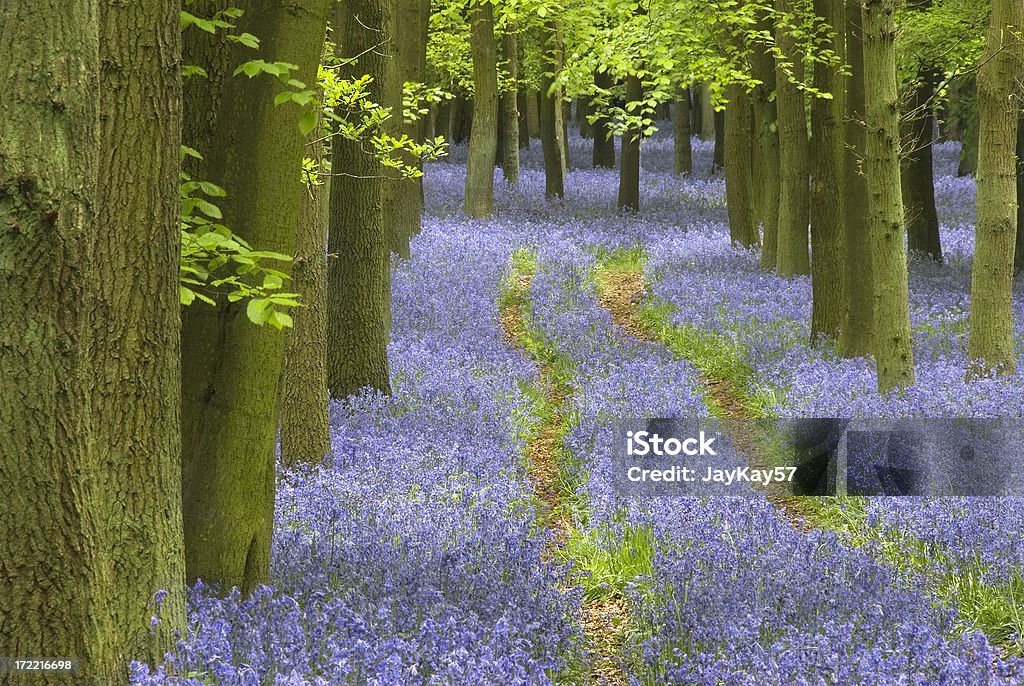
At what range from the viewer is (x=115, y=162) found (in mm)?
3791

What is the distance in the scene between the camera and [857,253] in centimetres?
1295

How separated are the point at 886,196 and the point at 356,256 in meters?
5.22

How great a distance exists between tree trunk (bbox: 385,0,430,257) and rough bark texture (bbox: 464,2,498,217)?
3064mm

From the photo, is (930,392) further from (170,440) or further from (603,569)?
(170,440)

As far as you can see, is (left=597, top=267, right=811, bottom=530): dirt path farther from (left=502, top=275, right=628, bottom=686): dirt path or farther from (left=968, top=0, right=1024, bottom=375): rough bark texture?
(left=968, top=0, right=1024, bottom=375): rough bark texture

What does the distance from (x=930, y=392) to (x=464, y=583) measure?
574cm

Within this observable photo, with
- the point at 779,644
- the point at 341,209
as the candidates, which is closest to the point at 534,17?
the point at 341,209

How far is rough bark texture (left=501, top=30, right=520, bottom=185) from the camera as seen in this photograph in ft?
89.0

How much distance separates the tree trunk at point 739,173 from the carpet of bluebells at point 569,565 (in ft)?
28.0

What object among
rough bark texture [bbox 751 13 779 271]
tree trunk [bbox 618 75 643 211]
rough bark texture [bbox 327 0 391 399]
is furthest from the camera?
tree trunk [bbox 618 75 643 211]

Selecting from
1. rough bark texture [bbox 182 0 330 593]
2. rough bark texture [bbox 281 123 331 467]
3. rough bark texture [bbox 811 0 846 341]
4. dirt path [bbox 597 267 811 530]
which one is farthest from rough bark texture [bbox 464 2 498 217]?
rough bark texture [bbox 182 0 330 593]

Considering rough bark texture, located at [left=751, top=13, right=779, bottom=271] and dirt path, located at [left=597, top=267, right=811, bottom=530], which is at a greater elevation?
rough bark texture, located at [left=751, top=13, right=779, bottom=271]

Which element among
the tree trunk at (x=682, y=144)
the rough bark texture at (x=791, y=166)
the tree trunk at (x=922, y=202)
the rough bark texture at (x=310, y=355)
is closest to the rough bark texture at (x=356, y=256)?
the rough bark texture at (x=310, y=355)

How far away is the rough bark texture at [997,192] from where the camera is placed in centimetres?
1082
